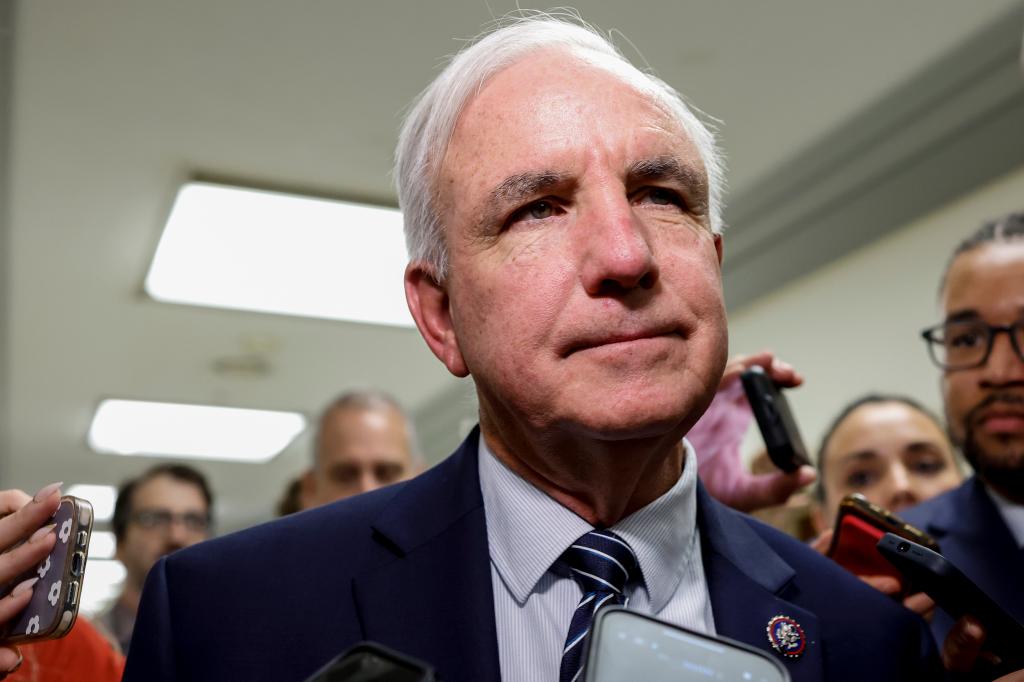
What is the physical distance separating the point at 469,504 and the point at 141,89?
359 cm

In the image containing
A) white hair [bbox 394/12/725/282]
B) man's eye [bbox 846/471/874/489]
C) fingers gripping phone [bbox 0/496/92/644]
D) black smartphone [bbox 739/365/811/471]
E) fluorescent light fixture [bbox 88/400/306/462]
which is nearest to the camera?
fingers gripping phone [bbox 0/496/92/644]

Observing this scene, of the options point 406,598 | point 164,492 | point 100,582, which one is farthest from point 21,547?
point 100,582

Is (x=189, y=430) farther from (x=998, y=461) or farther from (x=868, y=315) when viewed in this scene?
(x=998, y=461)

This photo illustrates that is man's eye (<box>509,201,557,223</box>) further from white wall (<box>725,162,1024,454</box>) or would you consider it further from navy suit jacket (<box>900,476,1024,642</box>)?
white wall (<box>725,162,1024,454</box>)

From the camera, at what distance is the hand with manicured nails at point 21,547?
47.4 inches

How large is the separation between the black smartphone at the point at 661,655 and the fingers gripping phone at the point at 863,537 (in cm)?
83

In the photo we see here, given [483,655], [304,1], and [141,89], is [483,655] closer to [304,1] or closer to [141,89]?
[304,1]

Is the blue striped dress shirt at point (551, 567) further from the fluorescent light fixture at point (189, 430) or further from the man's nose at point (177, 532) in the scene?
the fluorescent light fixture at point (189, 430)

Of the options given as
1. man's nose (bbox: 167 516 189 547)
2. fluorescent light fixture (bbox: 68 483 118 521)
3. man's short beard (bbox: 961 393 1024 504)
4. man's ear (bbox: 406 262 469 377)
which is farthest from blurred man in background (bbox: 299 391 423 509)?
fluorescent light fixture (bbox: 68 483 118 521)

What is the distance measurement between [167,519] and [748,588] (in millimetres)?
3168

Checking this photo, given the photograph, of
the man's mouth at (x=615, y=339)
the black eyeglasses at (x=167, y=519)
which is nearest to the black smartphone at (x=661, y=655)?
the man's mouth at (x=615, y=339)

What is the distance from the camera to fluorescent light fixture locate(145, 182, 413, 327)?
18.0 feet

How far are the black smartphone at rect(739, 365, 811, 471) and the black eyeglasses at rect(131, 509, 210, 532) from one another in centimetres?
274

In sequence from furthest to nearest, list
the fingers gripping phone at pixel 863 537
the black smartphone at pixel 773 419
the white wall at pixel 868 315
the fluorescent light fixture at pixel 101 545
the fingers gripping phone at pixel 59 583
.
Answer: the fluorescent light fixture at pixel 101 545 < the white wall at pixel 868 315 < the black smartphone at pixel 773 419 < the fingers gripping phone at pixel 863 537 < the fingers gripping phone at pixel 59 583
